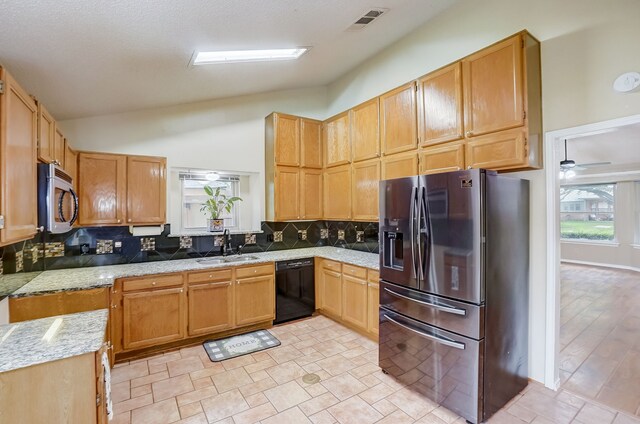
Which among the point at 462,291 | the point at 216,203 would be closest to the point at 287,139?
the point at 216,203

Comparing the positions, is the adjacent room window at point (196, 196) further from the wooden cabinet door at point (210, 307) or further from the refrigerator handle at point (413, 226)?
the refrigerator handle at point (413, 226)

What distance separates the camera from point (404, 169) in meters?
3.33

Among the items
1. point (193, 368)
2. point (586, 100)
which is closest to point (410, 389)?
point (193, 368)

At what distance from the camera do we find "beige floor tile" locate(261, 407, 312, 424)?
84.7 inches

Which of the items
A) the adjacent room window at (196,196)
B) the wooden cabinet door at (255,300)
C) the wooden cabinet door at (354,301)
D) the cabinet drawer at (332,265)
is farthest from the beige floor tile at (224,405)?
the adjacent room window at (196,196)

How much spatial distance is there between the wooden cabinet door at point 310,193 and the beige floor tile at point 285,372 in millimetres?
2087

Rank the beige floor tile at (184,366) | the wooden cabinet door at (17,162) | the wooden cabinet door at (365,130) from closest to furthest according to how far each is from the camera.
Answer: the wooden cabinet door at (17,162)
the beige floor tile at (184,366)
the wooden cabinet door at (365,130)

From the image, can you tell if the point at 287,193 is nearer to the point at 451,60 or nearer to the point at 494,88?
the point at 451,60

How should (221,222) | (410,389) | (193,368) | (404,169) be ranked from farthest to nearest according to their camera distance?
(221,222), (404,169), (193,368), (410,389)

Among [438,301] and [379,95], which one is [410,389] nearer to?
[438,301]

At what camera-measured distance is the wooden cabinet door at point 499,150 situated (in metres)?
2.34

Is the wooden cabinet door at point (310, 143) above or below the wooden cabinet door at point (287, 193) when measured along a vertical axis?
above

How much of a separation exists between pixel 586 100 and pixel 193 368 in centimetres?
401

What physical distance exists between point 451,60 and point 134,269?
3923 millimetres
